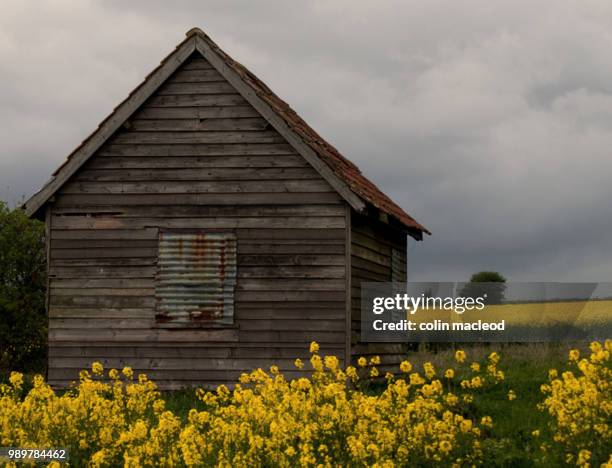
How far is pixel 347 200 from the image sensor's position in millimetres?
16953

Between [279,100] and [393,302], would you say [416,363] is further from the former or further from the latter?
[279,100]

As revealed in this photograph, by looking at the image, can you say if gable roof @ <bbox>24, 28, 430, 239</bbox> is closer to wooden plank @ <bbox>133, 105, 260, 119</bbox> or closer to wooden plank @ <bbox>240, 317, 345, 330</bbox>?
wooden plank @ <bbox>133, 105, 260, 119</bbox>

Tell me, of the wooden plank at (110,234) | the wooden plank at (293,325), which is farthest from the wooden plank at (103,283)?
the wooden plank at (293,325)

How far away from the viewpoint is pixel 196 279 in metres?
17.6

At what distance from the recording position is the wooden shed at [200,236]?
17328mm

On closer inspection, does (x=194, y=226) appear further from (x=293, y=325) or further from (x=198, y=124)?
(x=293, y=325)

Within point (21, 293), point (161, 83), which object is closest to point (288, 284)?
point (161, 83)

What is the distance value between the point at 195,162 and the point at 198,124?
736 millimetres

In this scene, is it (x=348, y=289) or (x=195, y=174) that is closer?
(x=348, y=289)

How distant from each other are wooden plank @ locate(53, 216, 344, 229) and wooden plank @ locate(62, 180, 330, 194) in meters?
0.53

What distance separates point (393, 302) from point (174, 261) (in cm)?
530

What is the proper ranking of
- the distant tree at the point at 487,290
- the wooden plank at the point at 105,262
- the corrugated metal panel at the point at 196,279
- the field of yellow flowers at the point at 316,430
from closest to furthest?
1. the field of yellow flowers at the point at 316,430
2. the corrugated metal panel at the point at 196,279
3. the wooden plank at the point at 105,262
4. the distant tree at the point at 487,290

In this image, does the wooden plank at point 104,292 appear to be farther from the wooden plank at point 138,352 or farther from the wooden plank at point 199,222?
the wooden plank at point 199,222

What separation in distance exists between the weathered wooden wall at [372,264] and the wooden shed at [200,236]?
0.25ft
